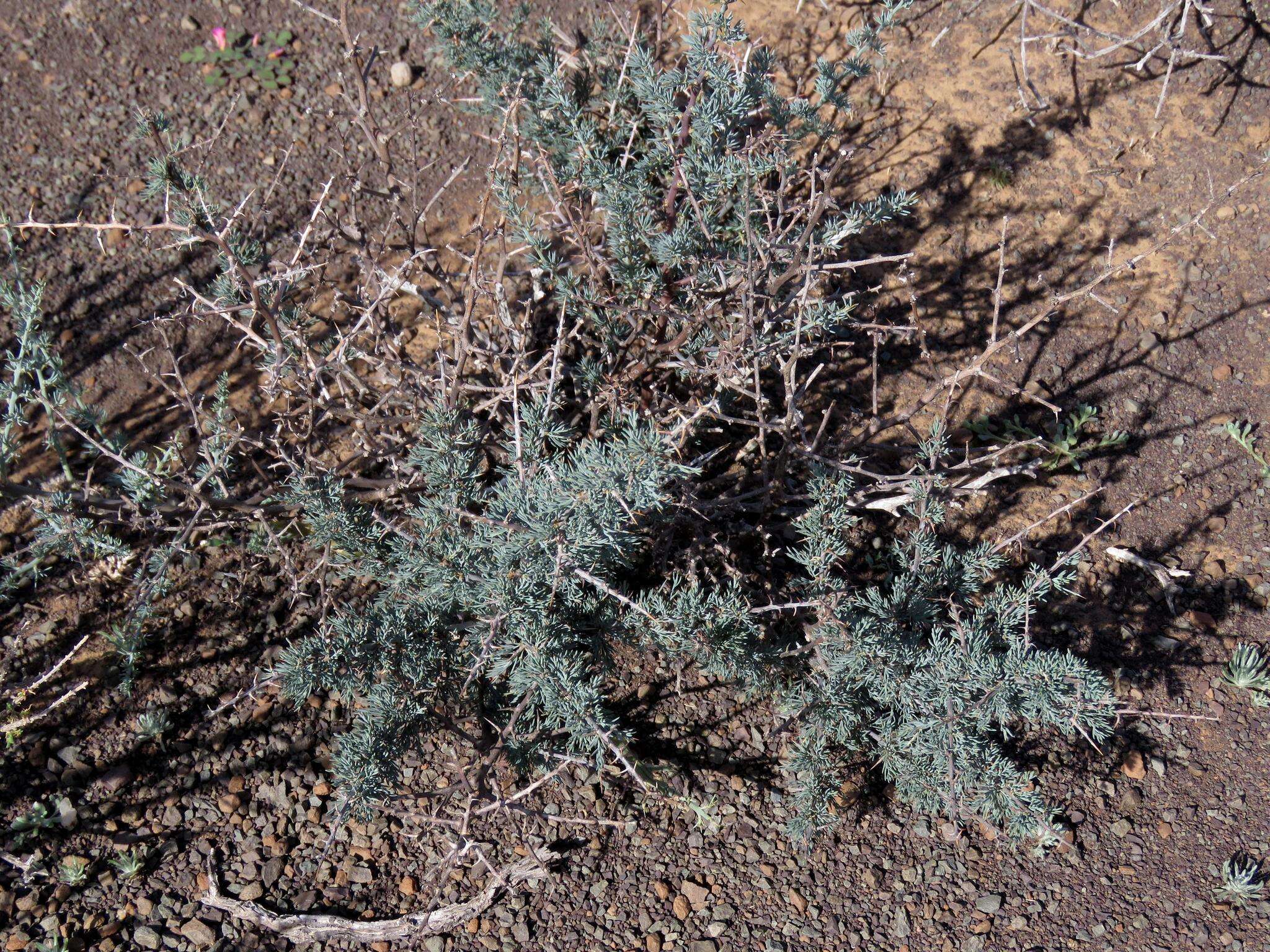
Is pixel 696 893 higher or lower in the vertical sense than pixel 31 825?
lower

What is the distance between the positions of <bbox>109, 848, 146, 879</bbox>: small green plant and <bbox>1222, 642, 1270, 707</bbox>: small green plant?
114 inches

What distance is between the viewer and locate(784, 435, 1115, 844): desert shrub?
2.15 m

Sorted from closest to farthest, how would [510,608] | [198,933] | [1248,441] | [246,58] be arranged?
[510,608] → [198,933] → [1248,441] → [246,58]

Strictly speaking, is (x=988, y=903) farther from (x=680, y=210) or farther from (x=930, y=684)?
(x=680, y=210)

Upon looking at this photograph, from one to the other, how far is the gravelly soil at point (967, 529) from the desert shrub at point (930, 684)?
0.21m

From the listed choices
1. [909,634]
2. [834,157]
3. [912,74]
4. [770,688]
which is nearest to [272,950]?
[770,688]

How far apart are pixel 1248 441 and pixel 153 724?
10.9ft

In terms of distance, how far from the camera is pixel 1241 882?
233 cm

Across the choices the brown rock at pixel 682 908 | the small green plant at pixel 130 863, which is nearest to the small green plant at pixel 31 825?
the small green plant at pixel 130 863

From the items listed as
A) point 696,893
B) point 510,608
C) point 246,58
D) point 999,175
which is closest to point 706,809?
point 696,893

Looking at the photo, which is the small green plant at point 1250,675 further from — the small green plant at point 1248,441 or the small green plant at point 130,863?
the small green plant at point 130,863

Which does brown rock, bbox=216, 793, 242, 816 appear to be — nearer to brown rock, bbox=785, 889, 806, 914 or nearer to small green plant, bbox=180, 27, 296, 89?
brown rock, bbox=785, 889, 806, 914

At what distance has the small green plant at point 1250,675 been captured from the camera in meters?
2.70

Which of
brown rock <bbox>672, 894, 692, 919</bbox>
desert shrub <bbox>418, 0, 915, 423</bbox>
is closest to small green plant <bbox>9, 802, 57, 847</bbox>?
brown rock <bbox>672, 894, 692, 919</bbox>
